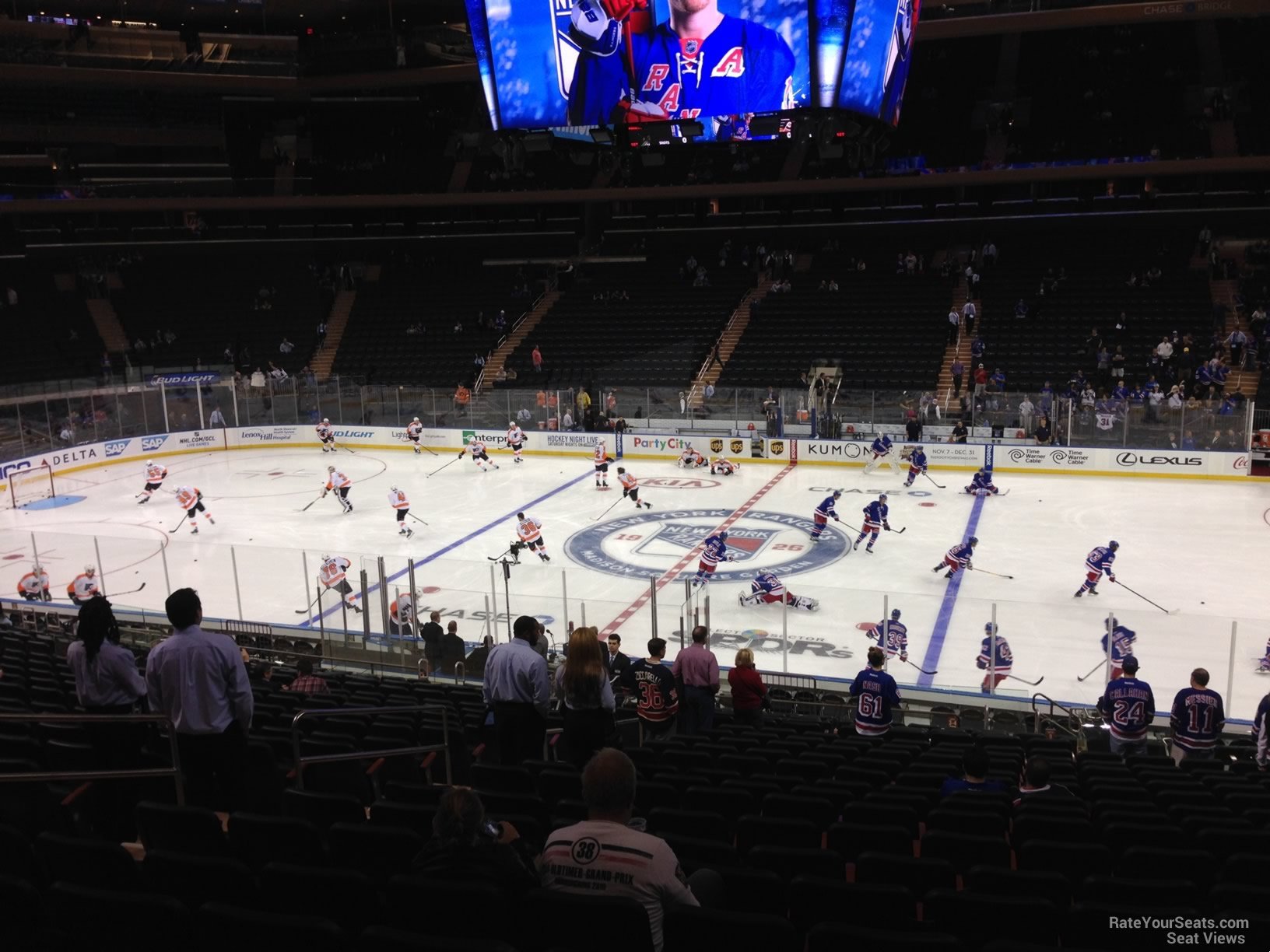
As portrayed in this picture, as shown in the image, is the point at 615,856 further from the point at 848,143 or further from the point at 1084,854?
the point at 848,143

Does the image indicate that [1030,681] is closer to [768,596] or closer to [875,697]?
[768,596]

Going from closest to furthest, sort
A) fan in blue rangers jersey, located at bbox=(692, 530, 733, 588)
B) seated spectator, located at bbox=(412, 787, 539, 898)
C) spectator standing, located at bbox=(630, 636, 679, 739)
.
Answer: seated spectator, located at bbox=(412, 787, 539, 898) → spectator standing, located at bbox=(630, 636, 679, 739) → fan in blue rangers jersey, located at bbox=(692, 530, 733, 588)

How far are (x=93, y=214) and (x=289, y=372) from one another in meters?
11.5

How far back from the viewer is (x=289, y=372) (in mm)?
43219

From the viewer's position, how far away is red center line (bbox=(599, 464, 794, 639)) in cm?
1630

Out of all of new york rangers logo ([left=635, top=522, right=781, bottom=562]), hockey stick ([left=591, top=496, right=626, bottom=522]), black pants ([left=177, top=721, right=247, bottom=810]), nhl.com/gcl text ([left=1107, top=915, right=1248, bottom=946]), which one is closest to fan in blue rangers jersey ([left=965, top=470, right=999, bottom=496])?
new york rangers logo ([left=635, top=522, right=781, bottom=562])

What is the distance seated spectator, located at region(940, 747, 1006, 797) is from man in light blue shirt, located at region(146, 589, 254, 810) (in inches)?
164

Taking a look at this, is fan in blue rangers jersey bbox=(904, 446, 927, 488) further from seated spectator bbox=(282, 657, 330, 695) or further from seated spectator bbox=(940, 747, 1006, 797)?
seated spectator bbox=(940, 747, 1006, 797)

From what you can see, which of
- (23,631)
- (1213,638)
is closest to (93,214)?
(23,631)

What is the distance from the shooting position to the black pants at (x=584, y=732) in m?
6.66

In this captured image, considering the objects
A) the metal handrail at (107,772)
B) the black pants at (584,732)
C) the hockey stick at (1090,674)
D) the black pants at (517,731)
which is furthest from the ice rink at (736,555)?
the metal handrail at (107,772)

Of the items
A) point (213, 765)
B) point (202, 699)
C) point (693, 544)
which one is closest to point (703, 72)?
point (693, 544)

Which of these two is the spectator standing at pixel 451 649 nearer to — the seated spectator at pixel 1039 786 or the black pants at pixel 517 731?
the black pants at pixel 517 731

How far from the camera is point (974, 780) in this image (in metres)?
6.65
